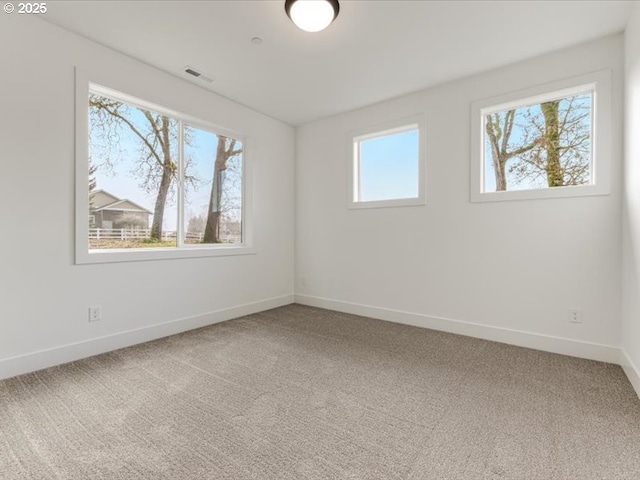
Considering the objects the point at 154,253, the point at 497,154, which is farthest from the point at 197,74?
the point at 497,154

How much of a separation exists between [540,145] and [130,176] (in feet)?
13.2

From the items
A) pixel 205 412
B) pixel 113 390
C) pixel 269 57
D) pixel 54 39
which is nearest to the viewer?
pixel 205 412

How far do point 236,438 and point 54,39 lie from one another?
322 cm

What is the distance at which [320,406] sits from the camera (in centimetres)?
188

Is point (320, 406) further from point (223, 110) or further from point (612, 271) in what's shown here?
point (223, 110)

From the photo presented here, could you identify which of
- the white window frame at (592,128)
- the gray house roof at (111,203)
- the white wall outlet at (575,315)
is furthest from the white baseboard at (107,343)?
the white wall outlet at (575,315)

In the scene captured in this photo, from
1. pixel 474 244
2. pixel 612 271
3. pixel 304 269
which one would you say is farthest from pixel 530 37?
pixel 304 269

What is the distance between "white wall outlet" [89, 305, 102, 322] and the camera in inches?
103

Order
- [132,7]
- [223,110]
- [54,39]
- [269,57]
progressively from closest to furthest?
[132,7] → [54,39] → [269,57] → [223,110]

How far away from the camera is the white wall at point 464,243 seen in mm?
2576

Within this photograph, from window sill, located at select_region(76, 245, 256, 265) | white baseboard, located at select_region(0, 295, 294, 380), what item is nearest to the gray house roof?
window sill, located at select_region(76, 245, 256, 265)

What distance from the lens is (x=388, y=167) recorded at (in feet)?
12.7

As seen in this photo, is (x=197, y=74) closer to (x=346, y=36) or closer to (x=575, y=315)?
(x=346, y=36)

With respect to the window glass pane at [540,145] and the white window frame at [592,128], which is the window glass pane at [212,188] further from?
the window glass pane at [540,145]
